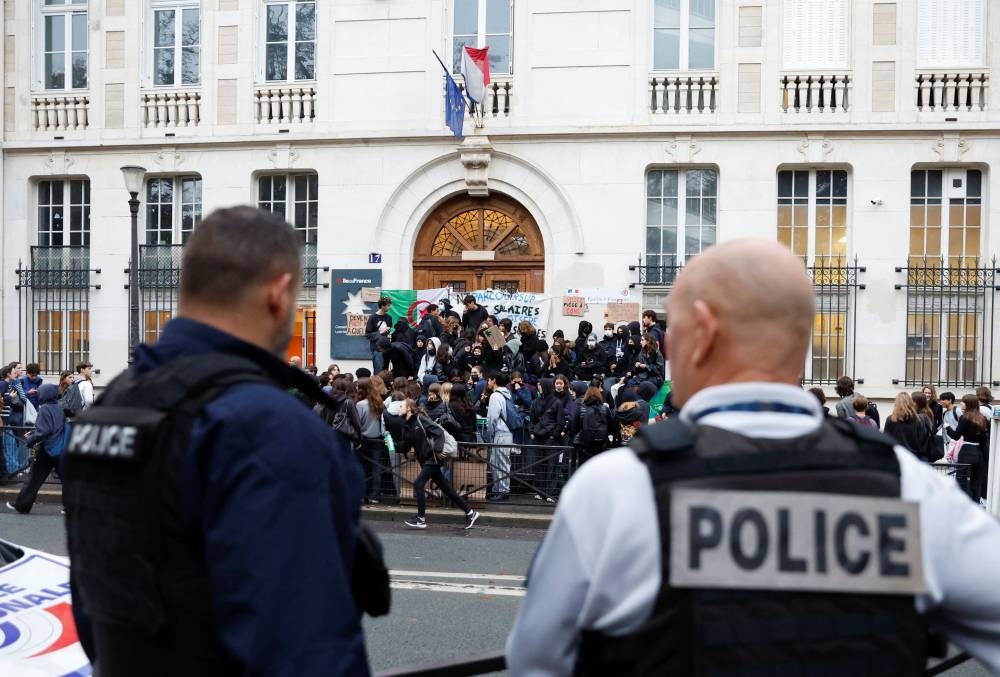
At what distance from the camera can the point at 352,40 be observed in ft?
67.5

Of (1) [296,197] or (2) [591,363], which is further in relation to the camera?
(1) [296,197]

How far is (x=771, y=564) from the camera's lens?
175 cm

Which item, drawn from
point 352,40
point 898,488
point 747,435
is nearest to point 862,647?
point 898,488

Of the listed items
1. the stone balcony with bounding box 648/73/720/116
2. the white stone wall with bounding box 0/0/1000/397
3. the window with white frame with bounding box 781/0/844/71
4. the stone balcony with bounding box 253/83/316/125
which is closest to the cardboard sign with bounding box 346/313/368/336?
the white stone wall with bounding box 0/0/1000/397

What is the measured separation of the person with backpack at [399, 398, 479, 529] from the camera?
Result: 1218 cm

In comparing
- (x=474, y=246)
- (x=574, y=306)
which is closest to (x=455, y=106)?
(x=474, y=246)

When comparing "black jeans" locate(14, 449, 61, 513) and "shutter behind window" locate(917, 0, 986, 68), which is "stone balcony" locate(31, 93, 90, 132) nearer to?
"black jeans" locate(14, 449, 61, 513)

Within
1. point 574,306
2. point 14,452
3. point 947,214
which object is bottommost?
point 14,452

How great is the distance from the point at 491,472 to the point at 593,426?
59.5 inches

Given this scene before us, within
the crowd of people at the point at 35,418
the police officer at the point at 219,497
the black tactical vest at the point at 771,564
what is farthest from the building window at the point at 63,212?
the black tactical vest at the point at 771,564

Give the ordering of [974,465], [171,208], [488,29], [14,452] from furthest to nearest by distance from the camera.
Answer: [171,208]
[488,29]
[14,452]
[974,465]

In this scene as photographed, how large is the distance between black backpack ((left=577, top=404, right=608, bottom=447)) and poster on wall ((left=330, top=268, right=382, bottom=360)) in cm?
815

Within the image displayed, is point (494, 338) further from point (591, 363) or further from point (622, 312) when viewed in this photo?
point (622, 312)

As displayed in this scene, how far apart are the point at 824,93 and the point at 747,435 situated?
1900cm
